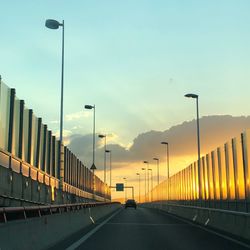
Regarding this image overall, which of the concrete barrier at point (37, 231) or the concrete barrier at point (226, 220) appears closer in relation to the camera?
the concrete barrier at point (37, 231)

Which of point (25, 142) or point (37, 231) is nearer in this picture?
point (37, 231)

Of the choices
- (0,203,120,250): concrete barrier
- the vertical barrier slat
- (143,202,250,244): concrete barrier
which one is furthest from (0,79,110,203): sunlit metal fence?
the vertical barrier slat

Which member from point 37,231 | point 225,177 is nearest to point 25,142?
point 225,177

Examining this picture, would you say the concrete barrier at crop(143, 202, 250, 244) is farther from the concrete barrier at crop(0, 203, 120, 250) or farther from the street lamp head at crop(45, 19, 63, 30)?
the street lamp head at crop(45, 19, 63, 30)

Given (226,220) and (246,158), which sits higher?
(246,158)

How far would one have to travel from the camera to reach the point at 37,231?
13.8m

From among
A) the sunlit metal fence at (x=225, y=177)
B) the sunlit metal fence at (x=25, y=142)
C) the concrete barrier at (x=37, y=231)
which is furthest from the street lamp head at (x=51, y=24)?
the concrete barrier at (x=37, y=231)

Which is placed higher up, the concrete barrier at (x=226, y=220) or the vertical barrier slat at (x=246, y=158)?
the vertical barrier slat at (x=246, y=158)

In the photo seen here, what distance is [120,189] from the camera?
5753 inches

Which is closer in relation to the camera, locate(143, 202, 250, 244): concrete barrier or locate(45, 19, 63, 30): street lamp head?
locate(143, 202, 250, 244): concrete barrier

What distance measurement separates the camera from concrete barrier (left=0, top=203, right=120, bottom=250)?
10.8 m

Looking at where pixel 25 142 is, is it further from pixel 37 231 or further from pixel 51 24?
pixel 37 231

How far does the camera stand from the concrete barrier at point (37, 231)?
1082cm

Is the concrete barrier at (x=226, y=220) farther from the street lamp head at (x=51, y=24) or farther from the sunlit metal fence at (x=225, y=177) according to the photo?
the street lamp head at (x=51, y=24)
